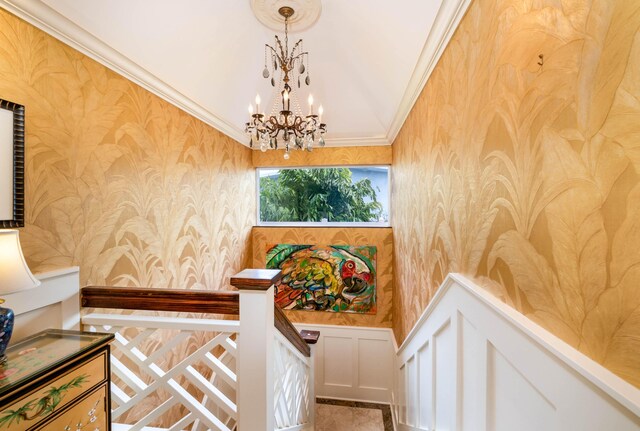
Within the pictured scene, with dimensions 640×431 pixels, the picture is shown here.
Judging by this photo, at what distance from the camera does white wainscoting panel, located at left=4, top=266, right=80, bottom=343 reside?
1.25 m

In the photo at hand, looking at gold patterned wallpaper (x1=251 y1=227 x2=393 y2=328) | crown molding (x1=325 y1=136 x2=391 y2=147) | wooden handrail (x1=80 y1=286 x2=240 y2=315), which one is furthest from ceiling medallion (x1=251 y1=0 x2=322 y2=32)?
gold patterned wallpaper (x1=251 y1=227 x2=393 y2=328)

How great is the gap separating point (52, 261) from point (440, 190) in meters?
2.05

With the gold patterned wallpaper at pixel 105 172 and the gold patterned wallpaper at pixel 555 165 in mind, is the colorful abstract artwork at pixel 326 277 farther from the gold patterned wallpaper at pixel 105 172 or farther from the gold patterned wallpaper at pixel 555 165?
the gold patterned wallpaper at pixel 555 165

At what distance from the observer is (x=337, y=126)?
11.7ft

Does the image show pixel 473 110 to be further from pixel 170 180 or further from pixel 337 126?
pixel 337 126

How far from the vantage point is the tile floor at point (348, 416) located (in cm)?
324

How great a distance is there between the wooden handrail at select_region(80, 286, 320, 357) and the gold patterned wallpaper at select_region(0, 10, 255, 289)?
196 mm

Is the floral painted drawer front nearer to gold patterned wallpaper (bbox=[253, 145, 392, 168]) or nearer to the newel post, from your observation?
the newel post

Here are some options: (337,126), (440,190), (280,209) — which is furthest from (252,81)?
(440,190)

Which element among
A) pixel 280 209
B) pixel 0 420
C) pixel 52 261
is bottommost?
pixel 0 420

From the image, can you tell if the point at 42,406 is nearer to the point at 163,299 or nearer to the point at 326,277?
the point at 163,299

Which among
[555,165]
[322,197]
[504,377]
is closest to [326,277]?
[322,197]

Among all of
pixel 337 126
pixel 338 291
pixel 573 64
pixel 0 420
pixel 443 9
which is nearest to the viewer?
pixel 573 64

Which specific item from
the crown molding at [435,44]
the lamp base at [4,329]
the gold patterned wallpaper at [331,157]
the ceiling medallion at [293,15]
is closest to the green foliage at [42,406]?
the lamp base at [4,329]
